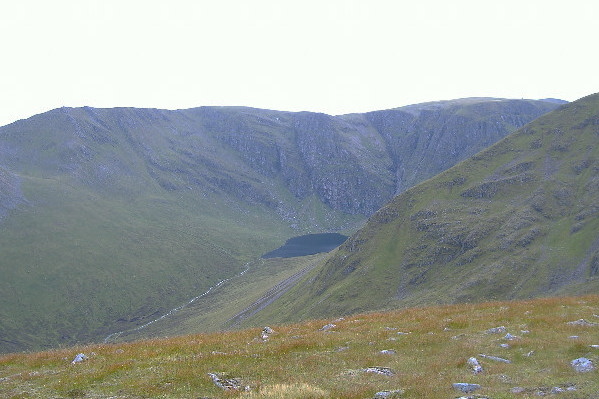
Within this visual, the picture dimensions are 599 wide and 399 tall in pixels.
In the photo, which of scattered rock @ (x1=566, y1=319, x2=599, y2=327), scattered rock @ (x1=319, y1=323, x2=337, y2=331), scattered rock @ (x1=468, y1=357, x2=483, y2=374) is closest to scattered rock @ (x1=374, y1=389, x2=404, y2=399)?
scattered rock @ (x1=468, y1=357, x2=483, y2=374)

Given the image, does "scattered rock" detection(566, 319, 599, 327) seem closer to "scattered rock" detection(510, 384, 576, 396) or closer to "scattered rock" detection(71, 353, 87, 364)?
"scattered rock" detection(510, 384, 576, 396)

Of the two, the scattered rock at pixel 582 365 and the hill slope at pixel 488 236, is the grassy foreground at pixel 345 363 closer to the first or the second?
the scattered rock at pixel 582 365

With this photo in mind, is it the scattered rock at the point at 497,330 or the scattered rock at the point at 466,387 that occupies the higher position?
the scattered rock at the point at 466,387

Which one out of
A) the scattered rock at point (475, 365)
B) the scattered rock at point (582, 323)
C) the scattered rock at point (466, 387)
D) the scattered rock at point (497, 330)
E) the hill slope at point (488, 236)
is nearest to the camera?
the scattered rock at point (466, 387)

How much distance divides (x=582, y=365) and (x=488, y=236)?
101891mm

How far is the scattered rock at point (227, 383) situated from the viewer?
14719 millimetres

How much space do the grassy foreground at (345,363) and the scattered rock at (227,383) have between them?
199mm

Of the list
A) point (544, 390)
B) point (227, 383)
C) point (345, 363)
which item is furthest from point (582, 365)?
point (227, 383)

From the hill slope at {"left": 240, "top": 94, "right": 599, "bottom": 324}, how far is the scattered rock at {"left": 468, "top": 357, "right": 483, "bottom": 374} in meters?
69.6

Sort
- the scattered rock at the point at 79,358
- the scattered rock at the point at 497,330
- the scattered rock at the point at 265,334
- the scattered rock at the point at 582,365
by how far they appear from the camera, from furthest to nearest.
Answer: the scattered rock at the point at 265,334 → the scattered rock at the point at 497,330 → the scattered rock at the point at 79,358 → the scattered rock at the point at 582,365

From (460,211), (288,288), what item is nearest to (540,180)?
(460,211)

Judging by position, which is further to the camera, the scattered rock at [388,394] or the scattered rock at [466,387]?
the scattered rock at [466,387]

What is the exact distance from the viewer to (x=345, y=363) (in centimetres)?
1820

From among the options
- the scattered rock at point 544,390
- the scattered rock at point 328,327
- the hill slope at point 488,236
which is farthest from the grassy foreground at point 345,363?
the hill slope at point 488,236
